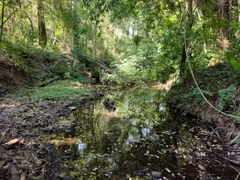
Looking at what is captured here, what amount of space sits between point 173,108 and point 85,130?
355cm

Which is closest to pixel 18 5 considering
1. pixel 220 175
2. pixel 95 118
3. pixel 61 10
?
pixel 61 10

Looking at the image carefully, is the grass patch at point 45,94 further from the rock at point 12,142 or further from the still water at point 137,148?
the rock at point 12,142

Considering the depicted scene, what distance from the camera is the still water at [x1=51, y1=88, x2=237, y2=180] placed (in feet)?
9.09

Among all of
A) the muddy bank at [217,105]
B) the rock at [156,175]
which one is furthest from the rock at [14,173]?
the muddy bank at [217,105]

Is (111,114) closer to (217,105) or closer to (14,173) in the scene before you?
(217,105)

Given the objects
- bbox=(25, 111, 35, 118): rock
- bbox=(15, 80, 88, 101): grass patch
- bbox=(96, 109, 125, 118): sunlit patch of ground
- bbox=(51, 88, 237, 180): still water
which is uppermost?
bbox=(15, 80, 88, 101): grass patch

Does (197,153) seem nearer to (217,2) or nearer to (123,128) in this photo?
(123,128)

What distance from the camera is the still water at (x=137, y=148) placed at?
2.77 meters

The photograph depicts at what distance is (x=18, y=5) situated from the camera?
22.1 feet

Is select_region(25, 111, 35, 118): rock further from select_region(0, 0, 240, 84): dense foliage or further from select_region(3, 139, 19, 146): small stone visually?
select_region(0, 0, 240, 84): dense foliage

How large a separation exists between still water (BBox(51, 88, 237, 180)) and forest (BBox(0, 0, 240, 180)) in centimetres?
2

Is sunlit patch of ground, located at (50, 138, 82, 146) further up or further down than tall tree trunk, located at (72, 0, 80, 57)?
further down

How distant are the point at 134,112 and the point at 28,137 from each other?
336 cm

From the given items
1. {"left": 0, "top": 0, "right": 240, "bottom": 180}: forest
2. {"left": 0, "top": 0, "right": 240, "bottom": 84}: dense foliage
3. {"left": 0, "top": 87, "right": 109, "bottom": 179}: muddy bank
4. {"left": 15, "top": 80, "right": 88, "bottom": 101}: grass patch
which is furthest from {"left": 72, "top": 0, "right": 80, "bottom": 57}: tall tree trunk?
{"left": 0, "top": 87, "right": 109, "bottom": 179}: muddy bank
